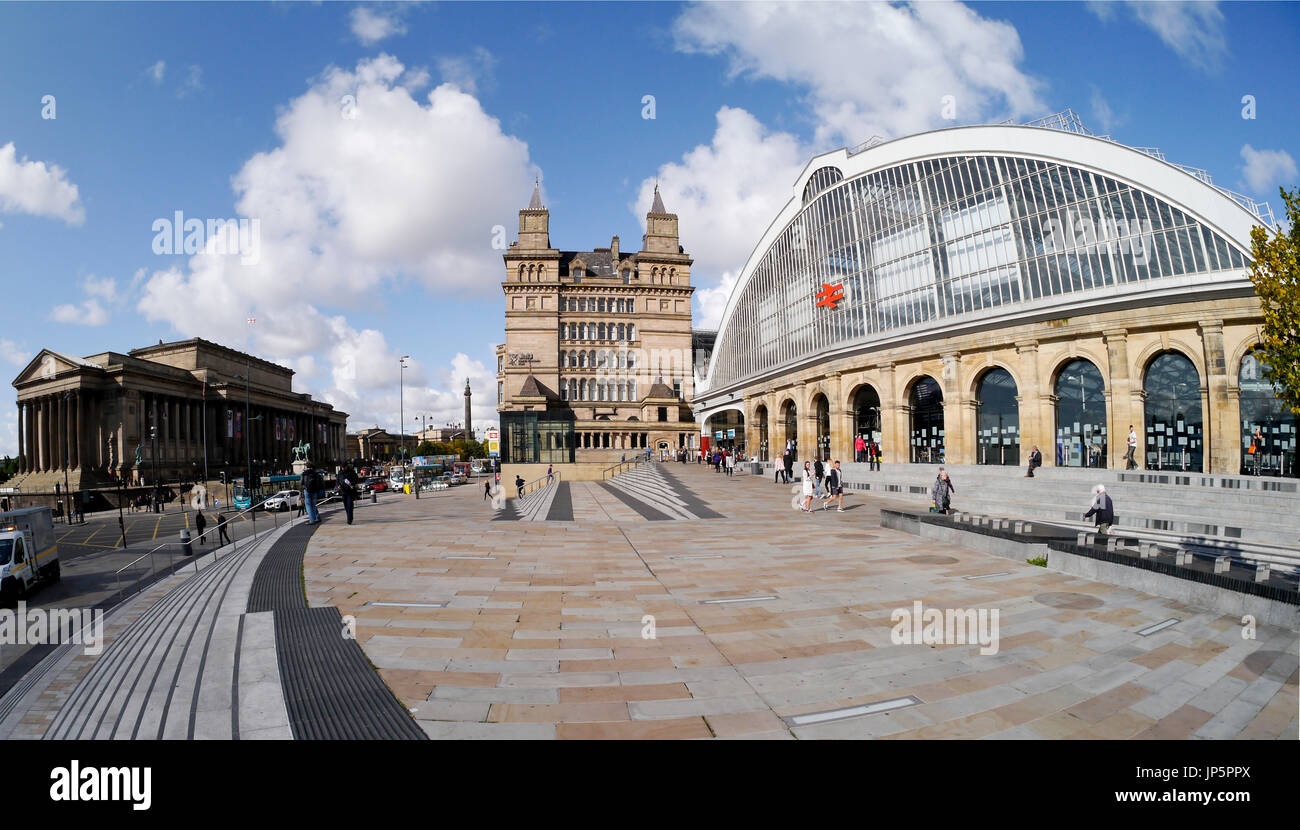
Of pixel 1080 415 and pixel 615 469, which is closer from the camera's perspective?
pixel 1080 415

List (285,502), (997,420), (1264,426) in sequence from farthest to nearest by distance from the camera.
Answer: (285,502) < (997,420) < (1264,426)

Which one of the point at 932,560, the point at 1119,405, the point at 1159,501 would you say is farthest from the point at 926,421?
the point at 932,560

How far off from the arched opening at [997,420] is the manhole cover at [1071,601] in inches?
1048

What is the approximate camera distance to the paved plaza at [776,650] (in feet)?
16.3

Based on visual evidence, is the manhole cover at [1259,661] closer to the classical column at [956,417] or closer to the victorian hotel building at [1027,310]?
the victorian hotel building at [1027,310]

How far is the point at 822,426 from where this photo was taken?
45.8 meters

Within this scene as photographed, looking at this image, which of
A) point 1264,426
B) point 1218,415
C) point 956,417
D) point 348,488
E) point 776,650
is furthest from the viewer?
point 956,417

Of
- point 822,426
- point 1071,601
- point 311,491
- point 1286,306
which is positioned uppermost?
point 1286,306

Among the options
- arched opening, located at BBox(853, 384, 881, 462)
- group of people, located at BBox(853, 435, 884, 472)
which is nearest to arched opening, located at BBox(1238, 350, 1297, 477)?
group of people, located at BBox(853, 435, 884, 472)

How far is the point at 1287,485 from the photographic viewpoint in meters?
18.7

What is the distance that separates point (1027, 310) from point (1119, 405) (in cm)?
678

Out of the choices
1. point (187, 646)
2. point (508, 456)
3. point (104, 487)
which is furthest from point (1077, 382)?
point (104, 487)

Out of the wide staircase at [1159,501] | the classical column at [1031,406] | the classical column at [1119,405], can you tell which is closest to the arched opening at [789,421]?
the classical column at [1031,406]

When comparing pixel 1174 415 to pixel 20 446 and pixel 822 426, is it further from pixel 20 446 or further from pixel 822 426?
pixel 20 446
